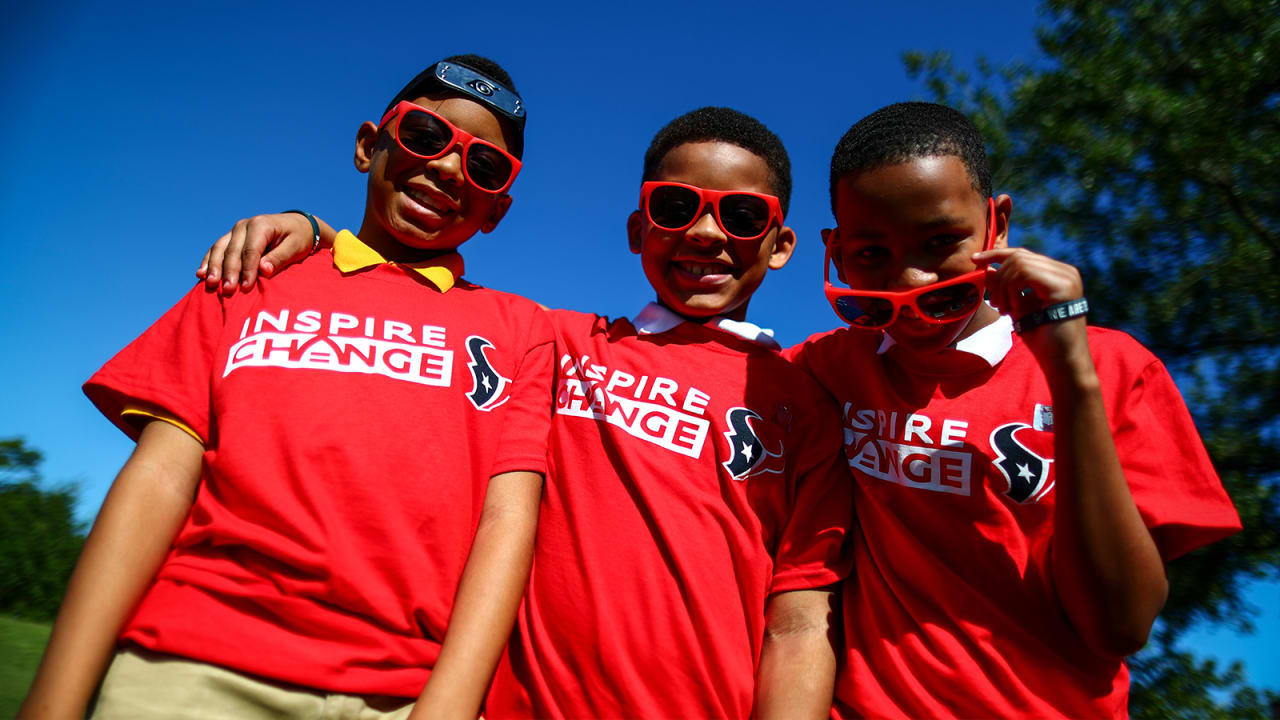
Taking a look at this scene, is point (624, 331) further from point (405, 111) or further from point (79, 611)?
point (79, 611)

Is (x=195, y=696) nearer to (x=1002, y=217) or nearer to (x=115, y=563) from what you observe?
(x=115, y=563)

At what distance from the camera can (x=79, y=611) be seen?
1686 millimetres

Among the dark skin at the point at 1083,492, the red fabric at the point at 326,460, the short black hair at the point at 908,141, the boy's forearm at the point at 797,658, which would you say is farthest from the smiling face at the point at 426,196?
the boy's forearm at the point at 797,658

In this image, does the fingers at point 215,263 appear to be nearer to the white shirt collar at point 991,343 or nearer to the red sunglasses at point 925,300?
the red sunglasses at point 925,300

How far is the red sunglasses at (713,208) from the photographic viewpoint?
2410mm

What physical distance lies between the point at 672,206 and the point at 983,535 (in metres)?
1.31

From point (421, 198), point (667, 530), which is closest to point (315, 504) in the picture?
point (667, 530)

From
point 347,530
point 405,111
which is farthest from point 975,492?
point 405,111

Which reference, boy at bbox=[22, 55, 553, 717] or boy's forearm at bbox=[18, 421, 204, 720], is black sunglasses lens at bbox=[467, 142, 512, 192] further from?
boy's forearm at bbox=[18, 421, 204, 720]

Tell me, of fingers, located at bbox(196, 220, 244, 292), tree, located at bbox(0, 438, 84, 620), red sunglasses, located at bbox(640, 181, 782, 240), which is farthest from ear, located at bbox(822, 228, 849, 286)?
tree, located at bbox(0, 438, 84, 620)

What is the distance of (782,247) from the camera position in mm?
2652

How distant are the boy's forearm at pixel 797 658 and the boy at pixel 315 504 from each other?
0.68 meters

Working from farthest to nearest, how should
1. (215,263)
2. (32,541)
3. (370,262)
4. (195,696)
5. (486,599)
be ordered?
1. (32,541)
2. (370,262)
3. (215,263)
4. (486,599)
5. (195,696)

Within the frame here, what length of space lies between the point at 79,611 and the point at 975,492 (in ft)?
6.91
